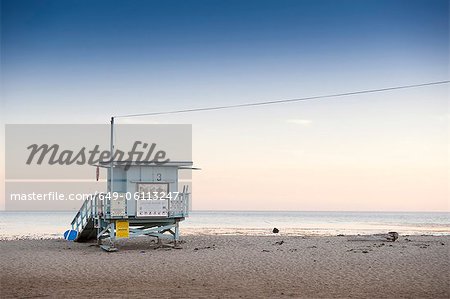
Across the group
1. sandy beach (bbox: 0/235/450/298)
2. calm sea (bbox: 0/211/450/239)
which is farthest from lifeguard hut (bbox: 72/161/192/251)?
calm sea (bbox: 0/211/450/239)

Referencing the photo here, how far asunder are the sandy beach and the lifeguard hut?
1.33m

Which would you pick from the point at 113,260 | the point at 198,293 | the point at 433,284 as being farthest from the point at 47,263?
the point at 433,284

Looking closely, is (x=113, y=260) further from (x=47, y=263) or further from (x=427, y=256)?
(x=427, y=256)

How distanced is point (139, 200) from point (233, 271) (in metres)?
9.17

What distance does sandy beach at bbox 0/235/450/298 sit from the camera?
1545 cm

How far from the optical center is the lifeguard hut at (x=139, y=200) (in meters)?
27.0

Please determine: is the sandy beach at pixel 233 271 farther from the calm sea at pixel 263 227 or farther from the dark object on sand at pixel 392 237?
the calm sea at pixel 263 227

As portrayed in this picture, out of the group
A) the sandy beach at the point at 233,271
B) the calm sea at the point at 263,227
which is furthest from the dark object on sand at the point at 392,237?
the calm sea at the point at 263,227

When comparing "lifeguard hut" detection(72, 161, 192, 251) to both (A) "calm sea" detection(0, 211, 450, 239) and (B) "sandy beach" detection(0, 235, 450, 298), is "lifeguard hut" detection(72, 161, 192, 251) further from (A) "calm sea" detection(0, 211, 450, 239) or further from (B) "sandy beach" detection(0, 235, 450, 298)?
(A) "calm sea" detection(0, 211, 450, 239)

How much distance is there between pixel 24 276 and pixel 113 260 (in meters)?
4.72

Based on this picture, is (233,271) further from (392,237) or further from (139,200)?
(392,237)

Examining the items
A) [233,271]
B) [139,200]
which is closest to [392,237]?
[139,200]

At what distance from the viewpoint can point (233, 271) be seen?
1922 cm

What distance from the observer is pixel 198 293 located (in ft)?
49.7
